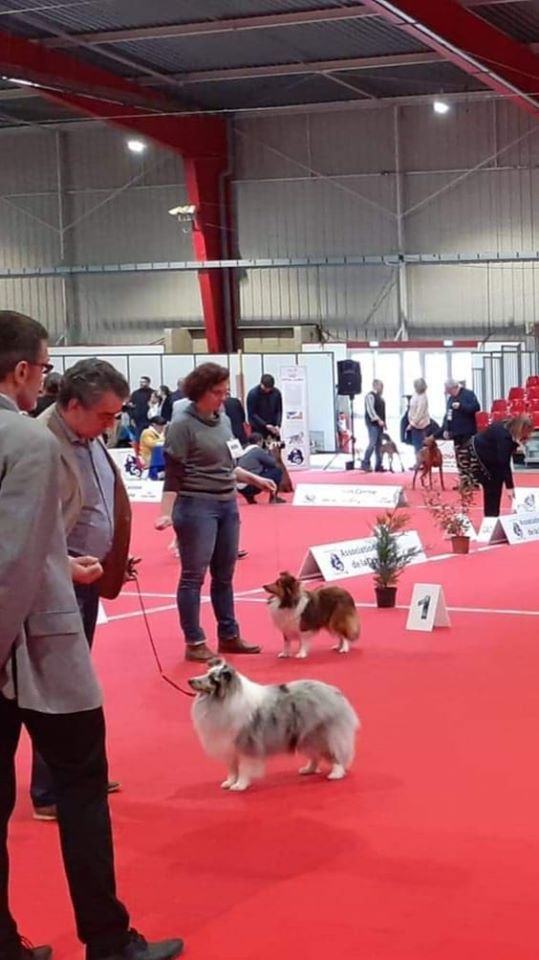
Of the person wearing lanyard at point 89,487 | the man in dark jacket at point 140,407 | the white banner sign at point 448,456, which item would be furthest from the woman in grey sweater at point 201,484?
the man in dark jacket at point 140,407

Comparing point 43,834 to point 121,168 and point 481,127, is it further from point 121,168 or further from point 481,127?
point 121,168

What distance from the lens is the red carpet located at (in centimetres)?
326

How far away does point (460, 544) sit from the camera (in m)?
10.0

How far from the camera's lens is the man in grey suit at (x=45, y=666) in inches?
101

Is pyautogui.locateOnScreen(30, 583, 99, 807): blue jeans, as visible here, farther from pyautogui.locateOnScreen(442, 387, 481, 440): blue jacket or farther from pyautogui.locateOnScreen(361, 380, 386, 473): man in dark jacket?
pyautogui.locateOnScreen(361, 380, 386, 473): man in dark jacket

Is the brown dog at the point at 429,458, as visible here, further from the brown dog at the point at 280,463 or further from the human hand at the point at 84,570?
the human hand at the point at 84,570

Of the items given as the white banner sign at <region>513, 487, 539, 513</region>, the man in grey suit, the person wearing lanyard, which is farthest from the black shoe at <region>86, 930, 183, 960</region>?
the white banner sign at <region>513, 487, 539, 513</region>

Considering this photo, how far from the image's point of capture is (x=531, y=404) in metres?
19.7

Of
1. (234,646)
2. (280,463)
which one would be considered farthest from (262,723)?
(280,463)

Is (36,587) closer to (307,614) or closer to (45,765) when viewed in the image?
(45,765)

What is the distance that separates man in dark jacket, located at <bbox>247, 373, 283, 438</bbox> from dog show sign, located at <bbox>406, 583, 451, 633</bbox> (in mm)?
9334

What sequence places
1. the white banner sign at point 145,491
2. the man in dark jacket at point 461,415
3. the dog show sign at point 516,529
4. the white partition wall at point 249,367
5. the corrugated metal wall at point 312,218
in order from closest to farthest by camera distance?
the dog show sign at point 516,529 < the white banner sign at point 145,491 < the man in dark jacket at point 461,415 < the white partition wall at point 249,367 < the corrugated metal wall at point 312,218

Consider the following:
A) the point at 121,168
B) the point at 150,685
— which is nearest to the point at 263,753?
the point at 150,685

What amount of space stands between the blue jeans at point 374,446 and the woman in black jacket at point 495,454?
7.73 meters
